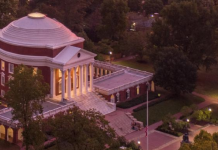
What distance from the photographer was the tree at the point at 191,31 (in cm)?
11338

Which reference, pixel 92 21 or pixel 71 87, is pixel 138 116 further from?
pixel 92 21

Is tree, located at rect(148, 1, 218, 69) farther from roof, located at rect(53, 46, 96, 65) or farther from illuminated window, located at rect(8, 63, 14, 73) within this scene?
illuminated window, located at rect(8, 63, 14, 73)

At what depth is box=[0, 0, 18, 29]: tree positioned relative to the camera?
11850 cm

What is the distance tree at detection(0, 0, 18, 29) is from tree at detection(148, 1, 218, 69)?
30622mm

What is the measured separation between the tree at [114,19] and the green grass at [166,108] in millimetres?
38532

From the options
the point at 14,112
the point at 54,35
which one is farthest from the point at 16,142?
the point at 54,35

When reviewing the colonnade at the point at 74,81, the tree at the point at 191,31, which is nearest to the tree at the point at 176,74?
the tree at the point at 191,31

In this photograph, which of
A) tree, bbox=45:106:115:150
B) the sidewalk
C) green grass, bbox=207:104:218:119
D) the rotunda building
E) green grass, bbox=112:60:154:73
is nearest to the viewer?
tree, bbox=45:106:115:150

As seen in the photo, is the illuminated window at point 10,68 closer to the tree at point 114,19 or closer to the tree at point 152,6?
the tree at point 114,19

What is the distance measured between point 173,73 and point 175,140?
64.3 ft

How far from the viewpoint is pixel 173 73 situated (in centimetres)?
10169

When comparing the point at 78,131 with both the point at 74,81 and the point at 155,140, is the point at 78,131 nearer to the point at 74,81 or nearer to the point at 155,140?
the point at 155,140

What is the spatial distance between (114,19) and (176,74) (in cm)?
4093

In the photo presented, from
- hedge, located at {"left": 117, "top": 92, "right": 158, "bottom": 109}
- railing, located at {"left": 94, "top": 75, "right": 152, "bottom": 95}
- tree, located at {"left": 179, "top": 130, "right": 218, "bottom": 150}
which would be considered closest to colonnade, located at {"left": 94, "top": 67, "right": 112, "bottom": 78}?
railing, located at {"left": 94, "top": 75, "right": 152, "bottom": 95}
